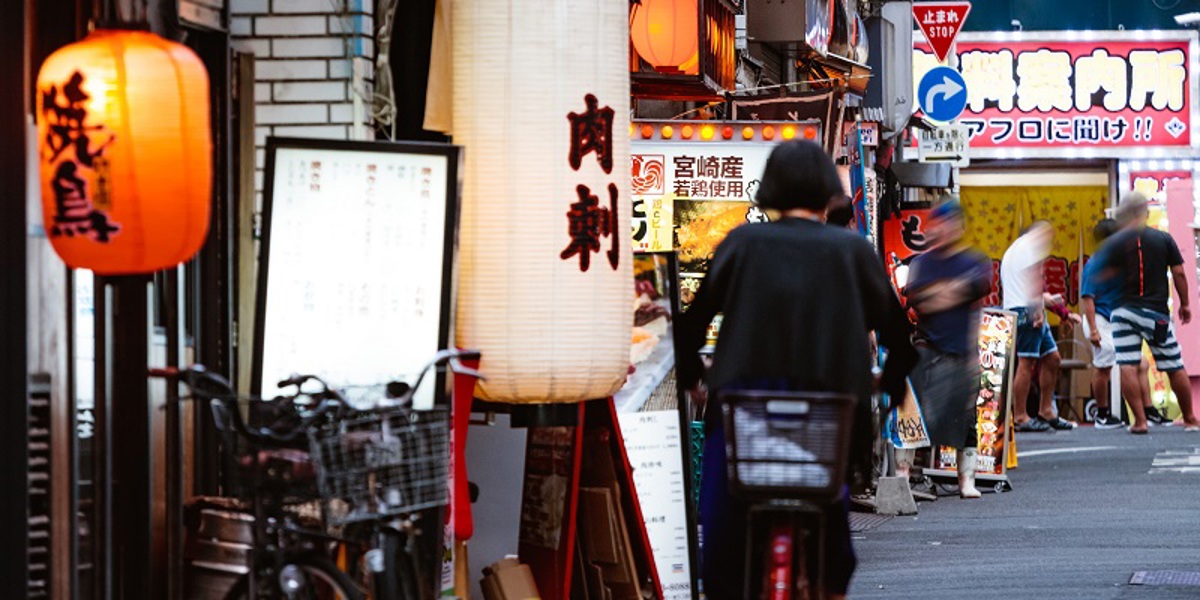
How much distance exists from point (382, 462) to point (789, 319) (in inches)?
58.6

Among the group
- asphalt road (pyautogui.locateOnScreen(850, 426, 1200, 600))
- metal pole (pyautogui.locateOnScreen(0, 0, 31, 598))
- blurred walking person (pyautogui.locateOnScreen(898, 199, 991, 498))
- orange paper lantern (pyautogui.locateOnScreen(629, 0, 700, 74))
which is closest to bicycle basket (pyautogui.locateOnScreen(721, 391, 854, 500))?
metal pole (pyautogui.locateOnScreen(0, 0, 31, 598))

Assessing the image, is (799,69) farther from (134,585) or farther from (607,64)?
(134,585)

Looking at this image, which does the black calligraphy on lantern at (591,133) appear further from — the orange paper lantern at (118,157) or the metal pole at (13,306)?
the metal pole at (13,306)

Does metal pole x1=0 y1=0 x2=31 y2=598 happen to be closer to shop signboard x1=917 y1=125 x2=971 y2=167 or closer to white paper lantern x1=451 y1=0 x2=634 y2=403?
white paper lantern x1=451 y1=0 x2=634 y2=403

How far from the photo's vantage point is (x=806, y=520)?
693 centimetres

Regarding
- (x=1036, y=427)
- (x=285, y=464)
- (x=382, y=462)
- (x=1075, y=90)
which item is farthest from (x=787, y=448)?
(x=1075, y=90)

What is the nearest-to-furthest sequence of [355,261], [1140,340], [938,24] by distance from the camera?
1. [355,261]
2. [1140,340]
3. [938,24]

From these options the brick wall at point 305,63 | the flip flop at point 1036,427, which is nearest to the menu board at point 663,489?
the brick wall at point 305,63

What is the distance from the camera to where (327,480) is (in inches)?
276

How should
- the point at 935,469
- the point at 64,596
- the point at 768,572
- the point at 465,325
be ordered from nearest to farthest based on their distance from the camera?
the point at 768,572, the point at 64,596, the point at 465,325, the point at 935,469

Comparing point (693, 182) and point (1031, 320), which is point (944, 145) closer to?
point (1031, 320)

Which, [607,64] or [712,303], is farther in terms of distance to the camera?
[607,64]

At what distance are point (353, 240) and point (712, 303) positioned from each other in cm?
171

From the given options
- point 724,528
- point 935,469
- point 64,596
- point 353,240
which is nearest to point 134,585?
point 64,596
